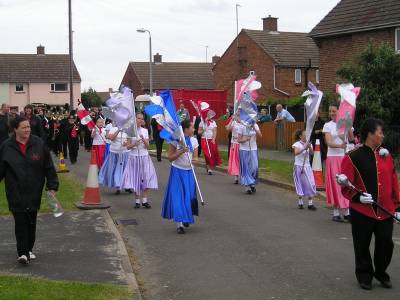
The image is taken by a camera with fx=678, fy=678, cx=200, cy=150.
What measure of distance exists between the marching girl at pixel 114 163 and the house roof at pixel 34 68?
53.1 meters

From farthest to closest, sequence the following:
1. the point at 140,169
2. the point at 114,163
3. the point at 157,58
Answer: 1. the point at 157,58
2. the point at 114,163
3. the point at 140,169

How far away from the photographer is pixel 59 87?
221ft

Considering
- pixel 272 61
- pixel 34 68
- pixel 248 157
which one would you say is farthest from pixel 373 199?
pixel 34 68

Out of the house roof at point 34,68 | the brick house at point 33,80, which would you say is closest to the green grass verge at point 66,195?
the brick house at point 33,80

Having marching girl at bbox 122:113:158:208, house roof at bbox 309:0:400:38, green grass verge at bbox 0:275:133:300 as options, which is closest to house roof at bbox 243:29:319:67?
house roof at bbox 309:0:400:38

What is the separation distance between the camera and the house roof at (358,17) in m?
25.2

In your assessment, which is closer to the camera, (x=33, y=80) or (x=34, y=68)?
(x=33, y=80)

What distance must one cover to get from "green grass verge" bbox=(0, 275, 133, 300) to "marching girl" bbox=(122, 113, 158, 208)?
5.93 m

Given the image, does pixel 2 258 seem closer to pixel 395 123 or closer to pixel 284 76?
pixel 395 123

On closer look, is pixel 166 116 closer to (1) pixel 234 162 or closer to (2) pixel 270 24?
(1) pixel 234 162

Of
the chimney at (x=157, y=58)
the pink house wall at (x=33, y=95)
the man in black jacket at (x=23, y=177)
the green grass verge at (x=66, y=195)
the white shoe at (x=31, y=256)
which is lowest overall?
the white shoe at (x=31, y=256)

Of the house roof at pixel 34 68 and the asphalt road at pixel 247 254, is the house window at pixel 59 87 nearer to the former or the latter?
the house roof at pixel 34 68

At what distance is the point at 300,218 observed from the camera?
38.0 feet

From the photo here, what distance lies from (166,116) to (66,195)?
449 cm
